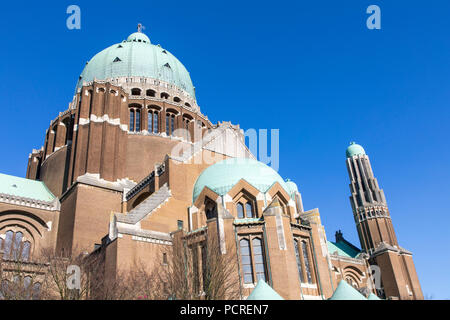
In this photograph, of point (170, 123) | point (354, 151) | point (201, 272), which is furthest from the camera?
point (354, 151)

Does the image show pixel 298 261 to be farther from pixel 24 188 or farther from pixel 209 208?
pixel 24 188

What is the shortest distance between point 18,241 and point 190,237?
18162 mm

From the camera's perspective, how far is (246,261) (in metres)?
24.0

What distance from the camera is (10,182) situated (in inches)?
1607

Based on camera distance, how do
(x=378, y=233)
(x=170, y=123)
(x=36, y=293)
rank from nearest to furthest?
1. (x=36, y=293)
2. (x=170, y=123)
3. (x=378, y=233)

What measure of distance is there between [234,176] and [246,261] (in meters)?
7.45

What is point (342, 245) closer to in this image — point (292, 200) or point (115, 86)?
point (292, 200)

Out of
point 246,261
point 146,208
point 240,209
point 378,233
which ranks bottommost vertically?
point 246,261

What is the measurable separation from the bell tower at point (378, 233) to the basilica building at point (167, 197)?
148mm

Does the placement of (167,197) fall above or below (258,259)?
above

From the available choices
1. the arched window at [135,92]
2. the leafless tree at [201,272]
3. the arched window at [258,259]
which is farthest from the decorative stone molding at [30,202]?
the arched window at [258,259]

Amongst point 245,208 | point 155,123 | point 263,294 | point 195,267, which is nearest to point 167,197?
point 245,208
